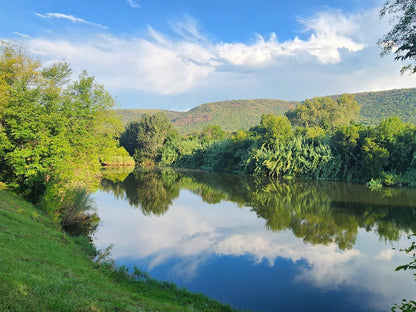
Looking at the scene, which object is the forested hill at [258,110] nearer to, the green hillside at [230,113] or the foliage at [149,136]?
the green hillside at [230,113]

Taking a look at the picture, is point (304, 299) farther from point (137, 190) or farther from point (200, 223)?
point (137, 190)

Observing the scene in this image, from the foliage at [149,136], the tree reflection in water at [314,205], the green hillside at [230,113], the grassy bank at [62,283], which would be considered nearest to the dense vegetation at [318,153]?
the foliage at [149,136]

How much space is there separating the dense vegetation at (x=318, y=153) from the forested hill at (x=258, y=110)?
1288 inches

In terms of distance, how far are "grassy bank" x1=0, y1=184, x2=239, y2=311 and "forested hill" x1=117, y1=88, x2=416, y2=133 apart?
75868 mm

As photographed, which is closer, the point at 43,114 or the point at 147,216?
the point at 43,114

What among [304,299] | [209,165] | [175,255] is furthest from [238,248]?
[209,165]

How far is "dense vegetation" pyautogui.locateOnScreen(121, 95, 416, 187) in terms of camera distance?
33.8m

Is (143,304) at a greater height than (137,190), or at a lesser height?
greater

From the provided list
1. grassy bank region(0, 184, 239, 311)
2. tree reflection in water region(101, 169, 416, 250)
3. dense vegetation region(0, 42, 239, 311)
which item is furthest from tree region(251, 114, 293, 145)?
grassy bank region(0, 184, 239, 311)

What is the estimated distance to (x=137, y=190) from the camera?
1260 inches

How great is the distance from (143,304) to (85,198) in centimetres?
1105

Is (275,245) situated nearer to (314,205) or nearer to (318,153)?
(314,205)

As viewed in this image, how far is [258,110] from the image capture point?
538ft

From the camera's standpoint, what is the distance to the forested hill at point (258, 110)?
90.1m
